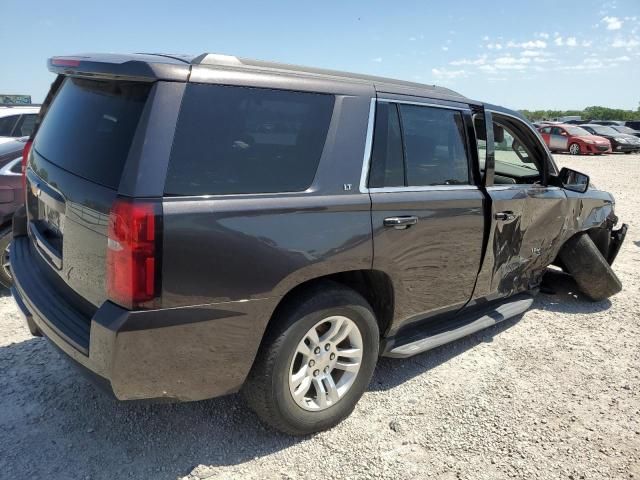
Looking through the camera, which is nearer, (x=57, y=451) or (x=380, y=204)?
(x=57, y=451)

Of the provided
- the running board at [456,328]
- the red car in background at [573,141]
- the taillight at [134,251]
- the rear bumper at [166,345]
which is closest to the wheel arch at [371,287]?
the running board at [456,328]

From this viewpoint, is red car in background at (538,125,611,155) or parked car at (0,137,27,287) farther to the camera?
red car in background at (538,125,611,155)

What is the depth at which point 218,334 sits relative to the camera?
2262 millimetres

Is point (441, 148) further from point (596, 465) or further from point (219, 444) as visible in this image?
point (219, 444)

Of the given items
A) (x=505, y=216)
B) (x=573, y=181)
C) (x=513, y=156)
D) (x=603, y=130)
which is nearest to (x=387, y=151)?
(x=505, y=216)

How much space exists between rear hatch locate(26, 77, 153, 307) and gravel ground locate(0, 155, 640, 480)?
872 millimetres

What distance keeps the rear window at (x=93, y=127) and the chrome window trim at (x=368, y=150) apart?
1.16 metres

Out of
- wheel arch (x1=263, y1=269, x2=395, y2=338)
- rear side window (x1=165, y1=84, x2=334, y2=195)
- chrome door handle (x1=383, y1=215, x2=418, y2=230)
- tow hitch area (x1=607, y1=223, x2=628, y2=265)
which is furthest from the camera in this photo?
tow hitch area (x1=607, y1=223, x2=628, y2=265)

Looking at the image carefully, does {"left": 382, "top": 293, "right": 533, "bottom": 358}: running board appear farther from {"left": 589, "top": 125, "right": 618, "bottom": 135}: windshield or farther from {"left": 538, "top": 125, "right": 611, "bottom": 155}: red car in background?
{"left": 589, "top": 125, "right": 618, "bottom": 135}: windshield

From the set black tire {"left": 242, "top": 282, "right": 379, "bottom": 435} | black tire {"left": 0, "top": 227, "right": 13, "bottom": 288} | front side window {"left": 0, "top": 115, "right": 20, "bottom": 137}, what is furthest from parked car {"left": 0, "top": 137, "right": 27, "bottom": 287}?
front side window {"left": 0, "top": 115, "right": 20, "bottom": 137}

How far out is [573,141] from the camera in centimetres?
2503

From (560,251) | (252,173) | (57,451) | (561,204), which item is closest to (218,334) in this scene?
(252,173)

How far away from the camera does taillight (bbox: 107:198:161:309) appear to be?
200cm

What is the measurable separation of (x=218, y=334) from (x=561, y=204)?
11.0ft
